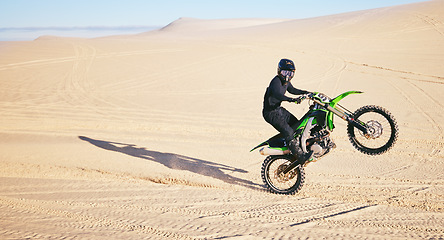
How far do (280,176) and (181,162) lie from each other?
2.29m

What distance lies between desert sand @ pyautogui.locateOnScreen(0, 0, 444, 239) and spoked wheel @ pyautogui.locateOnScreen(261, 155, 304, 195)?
20 cm

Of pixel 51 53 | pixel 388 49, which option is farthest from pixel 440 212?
pixel 51 53

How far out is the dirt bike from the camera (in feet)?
17.4

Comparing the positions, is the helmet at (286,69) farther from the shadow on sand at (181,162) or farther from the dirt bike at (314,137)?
the shadow on sand at (181,162)

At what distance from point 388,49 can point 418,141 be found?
61.2ft

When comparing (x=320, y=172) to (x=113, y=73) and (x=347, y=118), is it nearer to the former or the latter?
(x=347, y=118)

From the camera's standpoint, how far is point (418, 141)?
7.97 meters

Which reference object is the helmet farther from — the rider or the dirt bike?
the dirt bike

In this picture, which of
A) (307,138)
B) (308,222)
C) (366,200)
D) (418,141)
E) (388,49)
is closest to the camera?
(308,222)

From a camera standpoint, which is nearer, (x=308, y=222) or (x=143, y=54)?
(x=308, y=222)

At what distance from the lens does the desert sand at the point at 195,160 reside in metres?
4.34

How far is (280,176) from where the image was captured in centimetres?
573

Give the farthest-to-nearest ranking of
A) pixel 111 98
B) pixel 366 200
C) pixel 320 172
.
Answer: pixel 111 98
pixel 320 172
pixel 366 200

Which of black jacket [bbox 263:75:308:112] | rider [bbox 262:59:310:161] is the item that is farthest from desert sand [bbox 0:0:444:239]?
black jacket [bbox 263:75:308:112]
